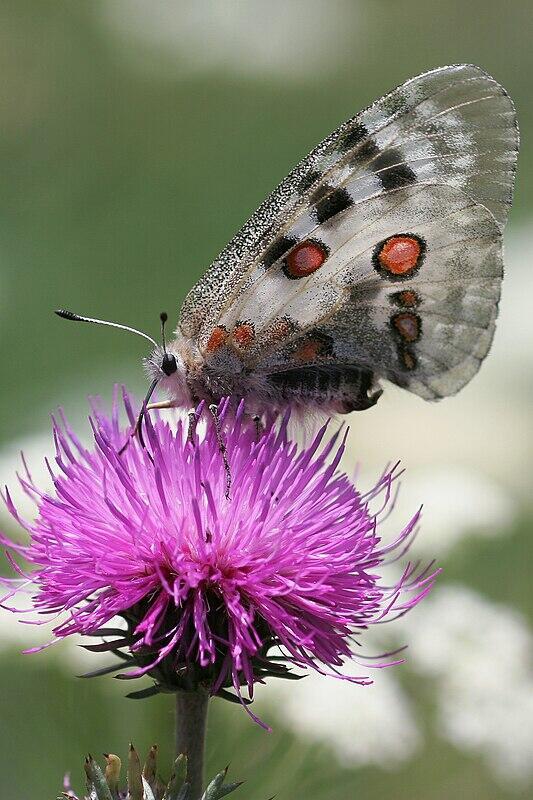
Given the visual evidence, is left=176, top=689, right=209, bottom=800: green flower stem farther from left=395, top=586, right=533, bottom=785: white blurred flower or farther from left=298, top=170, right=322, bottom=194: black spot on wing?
left=395, top=586, right=533, bottom=785: white blurred flower

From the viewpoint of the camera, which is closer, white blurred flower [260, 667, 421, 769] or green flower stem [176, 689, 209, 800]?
green flower stem [176, 689, 209, 800]

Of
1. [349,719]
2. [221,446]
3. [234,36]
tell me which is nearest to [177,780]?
[221,446]

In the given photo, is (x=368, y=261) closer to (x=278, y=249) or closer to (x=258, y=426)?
(x=278, y=249)

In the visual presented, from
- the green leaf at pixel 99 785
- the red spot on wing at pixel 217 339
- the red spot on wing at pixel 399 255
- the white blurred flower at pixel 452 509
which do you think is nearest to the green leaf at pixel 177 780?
the green leaf at pixel 99 785

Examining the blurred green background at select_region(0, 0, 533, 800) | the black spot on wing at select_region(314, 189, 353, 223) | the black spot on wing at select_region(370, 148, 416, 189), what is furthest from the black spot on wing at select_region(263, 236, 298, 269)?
the blurred green background at select_region(0, 0, 533, 800)

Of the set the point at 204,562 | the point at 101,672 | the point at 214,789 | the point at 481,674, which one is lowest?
the point at 214,789
